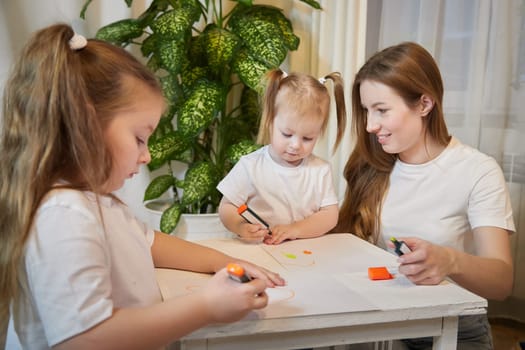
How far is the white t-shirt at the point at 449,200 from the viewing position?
115 cm

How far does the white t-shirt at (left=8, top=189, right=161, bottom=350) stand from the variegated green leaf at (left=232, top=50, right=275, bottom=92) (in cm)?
102

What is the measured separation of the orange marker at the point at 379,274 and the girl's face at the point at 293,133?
467 millimetres

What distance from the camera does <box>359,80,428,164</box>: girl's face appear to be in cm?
123

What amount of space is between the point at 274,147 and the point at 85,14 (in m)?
0.97

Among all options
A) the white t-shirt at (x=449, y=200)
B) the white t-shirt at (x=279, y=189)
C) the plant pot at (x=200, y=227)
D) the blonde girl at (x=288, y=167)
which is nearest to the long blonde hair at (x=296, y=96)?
the blonde girl at (x=288, y=167)

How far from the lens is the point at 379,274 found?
2.88 feet

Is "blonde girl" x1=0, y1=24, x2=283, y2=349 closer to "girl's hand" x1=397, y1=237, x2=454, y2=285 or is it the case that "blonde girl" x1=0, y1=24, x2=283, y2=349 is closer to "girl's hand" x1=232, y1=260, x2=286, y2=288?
"girl's hand" x1=232, y1=260, x2=286, y2=288

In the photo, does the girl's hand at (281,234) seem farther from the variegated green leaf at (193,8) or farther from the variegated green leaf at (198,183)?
the variegated green leaf at (193,8)

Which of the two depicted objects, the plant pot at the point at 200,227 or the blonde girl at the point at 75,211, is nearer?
the blonde girl at the point at 75,211

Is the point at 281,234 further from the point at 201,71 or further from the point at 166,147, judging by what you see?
the point at 201,71

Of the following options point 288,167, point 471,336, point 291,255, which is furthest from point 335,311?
point 288,167

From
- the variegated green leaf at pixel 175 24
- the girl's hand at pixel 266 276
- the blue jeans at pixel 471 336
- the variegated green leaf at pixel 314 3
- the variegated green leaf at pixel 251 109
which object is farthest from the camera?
the variegated green leaf at pixel 251 109

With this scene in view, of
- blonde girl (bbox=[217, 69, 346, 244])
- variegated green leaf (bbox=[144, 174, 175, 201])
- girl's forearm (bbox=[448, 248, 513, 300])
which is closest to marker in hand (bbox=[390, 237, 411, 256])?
girl's forearm (bbox=[448, 248, 513, 300])

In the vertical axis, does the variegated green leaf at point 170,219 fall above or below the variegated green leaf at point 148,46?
below
